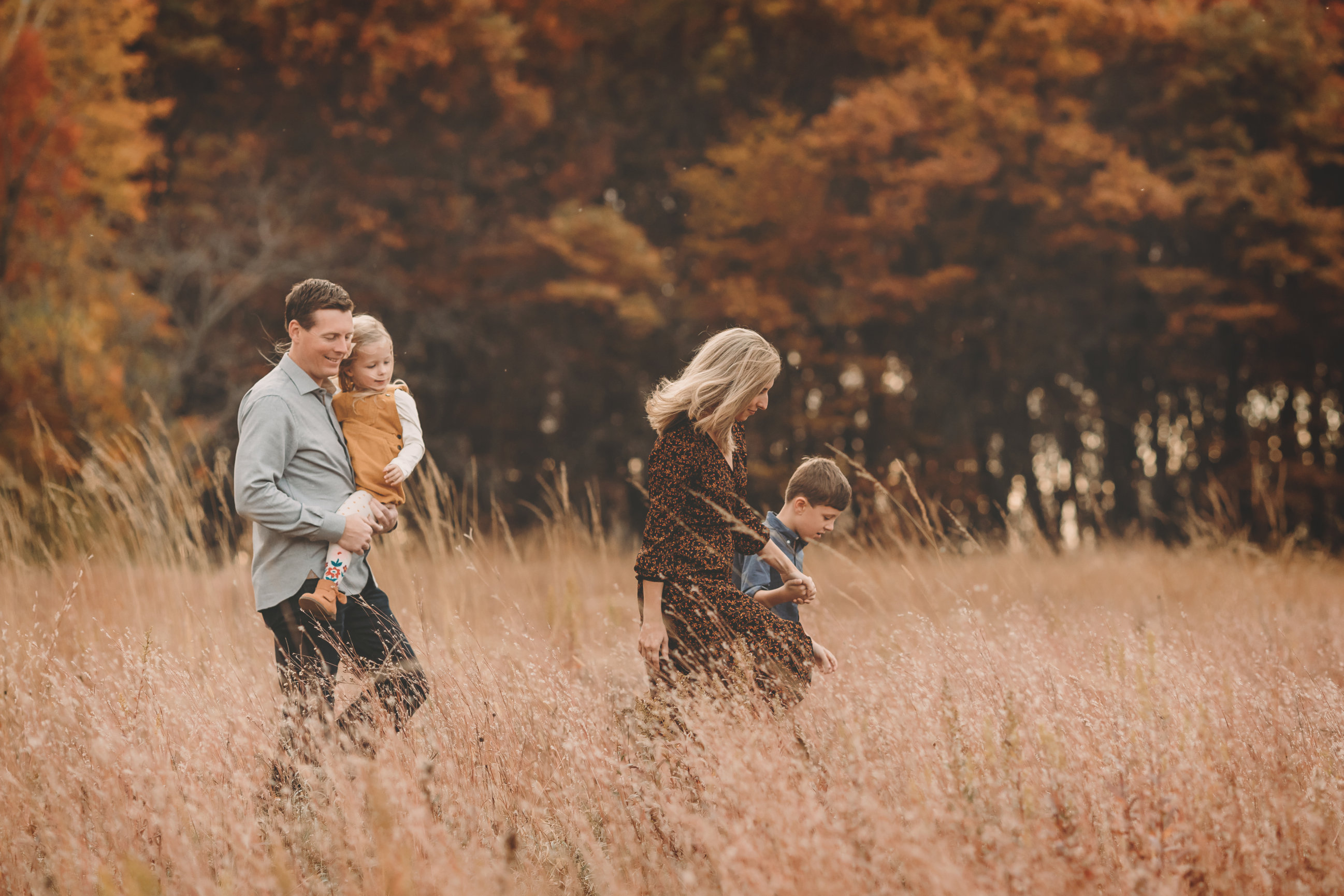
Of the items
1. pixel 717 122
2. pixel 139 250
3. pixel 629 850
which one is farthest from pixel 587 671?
pixel 717 122

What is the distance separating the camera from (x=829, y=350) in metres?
12.7

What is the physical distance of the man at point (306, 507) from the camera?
108 inches

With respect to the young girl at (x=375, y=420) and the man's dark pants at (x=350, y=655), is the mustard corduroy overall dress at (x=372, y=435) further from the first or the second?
the man's dark pants at (x=350, y=655)

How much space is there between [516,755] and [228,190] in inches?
400

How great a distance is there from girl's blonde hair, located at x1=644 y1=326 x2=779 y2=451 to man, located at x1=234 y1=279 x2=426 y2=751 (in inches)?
36.8

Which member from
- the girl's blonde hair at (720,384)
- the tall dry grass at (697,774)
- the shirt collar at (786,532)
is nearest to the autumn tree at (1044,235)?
the tall dry grass at (697,774)

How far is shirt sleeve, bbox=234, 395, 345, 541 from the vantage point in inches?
106

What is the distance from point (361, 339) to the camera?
10.0 feet

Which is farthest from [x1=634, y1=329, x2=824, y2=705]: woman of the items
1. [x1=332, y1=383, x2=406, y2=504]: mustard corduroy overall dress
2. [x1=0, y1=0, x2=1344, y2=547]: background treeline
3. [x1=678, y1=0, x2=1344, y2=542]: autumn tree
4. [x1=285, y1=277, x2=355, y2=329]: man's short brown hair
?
[x1=678, y1=0, x2=1344, y2=542]: autumn tree

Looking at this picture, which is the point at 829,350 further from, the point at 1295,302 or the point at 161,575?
the point at 161,575

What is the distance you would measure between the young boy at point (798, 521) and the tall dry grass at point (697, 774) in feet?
1.21

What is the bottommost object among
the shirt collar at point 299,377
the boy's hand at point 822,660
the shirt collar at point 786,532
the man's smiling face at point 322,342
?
the boy's hand at point 822,660

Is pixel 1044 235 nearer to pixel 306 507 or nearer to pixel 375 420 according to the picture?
pixel 375 420

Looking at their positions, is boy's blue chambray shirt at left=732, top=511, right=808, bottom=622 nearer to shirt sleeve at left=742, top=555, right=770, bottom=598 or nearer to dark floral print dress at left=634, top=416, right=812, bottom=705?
shirt sleeve at left=742, top=555, right=770, bottom=598
